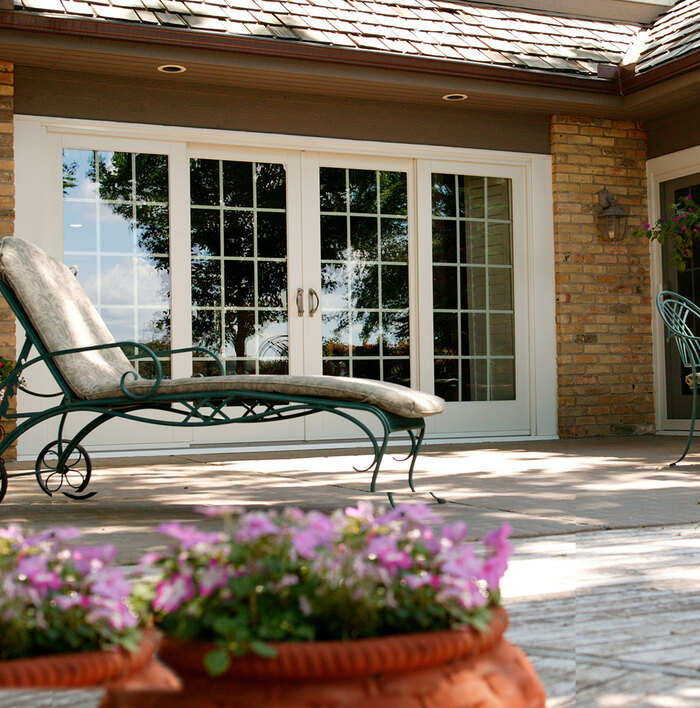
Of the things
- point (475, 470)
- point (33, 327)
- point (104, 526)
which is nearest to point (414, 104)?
point (475, 470)

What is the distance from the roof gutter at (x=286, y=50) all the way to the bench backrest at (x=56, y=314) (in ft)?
7.66

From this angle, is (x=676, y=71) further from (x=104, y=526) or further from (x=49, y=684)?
(x=49, y=684)

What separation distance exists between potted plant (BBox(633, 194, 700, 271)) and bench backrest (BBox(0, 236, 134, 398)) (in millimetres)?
4617

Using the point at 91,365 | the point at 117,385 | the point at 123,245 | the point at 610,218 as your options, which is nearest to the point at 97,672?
the point at 117,385

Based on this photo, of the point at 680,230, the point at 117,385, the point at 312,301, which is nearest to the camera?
the point at 117,385

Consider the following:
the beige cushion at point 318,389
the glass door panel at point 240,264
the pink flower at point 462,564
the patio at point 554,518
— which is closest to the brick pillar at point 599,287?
the patio at point 554,518

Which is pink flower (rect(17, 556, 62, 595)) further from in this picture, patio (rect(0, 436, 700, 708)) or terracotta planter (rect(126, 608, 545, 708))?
patio (rect(0, 436, 700, 708))

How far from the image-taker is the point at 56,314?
3346mm

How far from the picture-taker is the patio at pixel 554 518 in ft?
4.80

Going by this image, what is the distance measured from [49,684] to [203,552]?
18 cm

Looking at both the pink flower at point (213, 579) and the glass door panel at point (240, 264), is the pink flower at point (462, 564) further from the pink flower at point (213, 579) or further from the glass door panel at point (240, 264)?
the glass door panel at point (240, 264)

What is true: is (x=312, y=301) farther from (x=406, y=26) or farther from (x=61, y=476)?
(x=61, y=476)

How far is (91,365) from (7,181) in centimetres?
273

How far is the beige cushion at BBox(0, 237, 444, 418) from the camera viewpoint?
3.06 m
